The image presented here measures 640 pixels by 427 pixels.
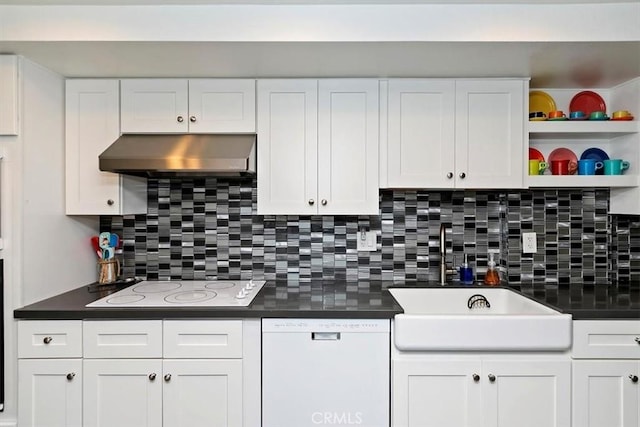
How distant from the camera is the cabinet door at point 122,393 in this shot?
176 cm

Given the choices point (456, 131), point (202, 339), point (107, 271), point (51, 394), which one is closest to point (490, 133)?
point (456, 131)

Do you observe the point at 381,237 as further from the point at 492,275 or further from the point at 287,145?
the point at 287,145

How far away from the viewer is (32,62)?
6.26ft

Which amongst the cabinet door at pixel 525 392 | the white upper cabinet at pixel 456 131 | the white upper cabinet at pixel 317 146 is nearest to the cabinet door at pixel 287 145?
the white upper cabinet at pixel 317 146

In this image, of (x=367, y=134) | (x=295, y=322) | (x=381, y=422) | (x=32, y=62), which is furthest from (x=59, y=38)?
(x=381, y=422)

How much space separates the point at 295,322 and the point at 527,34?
1.64 meters

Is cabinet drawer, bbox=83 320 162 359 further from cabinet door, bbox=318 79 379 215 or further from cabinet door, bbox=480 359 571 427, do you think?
cabinet door, bbox=480 359 571 427

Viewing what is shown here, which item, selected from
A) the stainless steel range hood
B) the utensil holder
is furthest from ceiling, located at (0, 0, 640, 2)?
the utensil holder

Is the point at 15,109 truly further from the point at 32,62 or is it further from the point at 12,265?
the point at 12,265

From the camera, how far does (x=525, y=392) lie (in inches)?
68.5

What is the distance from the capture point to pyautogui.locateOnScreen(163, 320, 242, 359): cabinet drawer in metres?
1.77

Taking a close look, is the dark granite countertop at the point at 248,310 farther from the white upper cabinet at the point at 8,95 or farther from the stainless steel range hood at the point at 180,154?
the white upper cabinet at the point at 8,95

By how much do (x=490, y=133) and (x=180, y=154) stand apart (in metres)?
1.64

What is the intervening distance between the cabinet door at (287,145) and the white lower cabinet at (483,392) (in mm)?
1000
